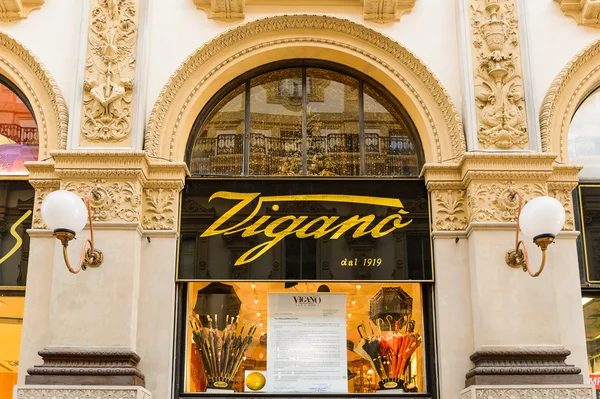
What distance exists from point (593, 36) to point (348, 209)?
4.03m

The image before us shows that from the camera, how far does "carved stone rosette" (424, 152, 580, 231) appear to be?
9656 mm

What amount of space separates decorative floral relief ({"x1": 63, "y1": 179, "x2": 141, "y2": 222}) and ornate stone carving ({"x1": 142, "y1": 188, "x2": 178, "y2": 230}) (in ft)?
0.80

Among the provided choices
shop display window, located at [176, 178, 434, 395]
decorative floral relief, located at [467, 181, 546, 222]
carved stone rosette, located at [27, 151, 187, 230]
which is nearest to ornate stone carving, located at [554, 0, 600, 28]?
decorative floral relief, located at [467, 181, 546, 222]

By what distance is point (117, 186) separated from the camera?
9727mm

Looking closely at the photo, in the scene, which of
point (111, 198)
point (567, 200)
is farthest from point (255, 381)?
point (567, 200)

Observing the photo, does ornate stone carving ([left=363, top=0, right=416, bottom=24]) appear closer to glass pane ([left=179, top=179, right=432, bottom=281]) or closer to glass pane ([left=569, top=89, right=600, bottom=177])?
glass pane ([left=179, top=179, right=432, bottom=281])

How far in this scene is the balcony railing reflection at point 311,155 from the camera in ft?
34.6

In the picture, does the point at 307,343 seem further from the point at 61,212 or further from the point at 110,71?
the point at 110,71

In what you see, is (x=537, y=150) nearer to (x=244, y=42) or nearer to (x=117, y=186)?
(x=244, y=42)

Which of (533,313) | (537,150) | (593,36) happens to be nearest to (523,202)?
(537,150)

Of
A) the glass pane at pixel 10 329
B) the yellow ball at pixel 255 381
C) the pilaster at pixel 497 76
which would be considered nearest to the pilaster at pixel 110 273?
the glass pane at pixel 10 329

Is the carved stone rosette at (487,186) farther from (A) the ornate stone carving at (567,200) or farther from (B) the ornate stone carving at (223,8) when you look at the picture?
(B) the ornate stone carving at (223,8)

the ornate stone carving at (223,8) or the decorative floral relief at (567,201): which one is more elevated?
the ornate stone carving at (223,8)

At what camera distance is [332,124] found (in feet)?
35.4
